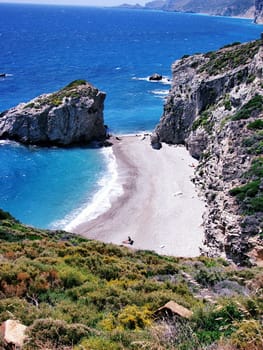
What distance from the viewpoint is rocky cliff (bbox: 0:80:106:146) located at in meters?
56.6

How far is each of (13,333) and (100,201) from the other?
104ft

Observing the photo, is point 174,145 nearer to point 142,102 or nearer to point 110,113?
point 110,113

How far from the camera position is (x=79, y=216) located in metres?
37.4

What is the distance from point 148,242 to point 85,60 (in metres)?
92.3

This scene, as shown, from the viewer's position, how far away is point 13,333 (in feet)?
29.1

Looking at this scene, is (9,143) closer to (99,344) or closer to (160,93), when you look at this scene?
(160,93)

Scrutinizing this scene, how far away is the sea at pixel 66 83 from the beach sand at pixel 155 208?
1787 millimetres

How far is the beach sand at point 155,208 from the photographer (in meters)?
32.8

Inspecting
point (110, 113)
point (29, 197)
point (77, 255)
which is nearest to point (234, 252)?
point (77, 255)

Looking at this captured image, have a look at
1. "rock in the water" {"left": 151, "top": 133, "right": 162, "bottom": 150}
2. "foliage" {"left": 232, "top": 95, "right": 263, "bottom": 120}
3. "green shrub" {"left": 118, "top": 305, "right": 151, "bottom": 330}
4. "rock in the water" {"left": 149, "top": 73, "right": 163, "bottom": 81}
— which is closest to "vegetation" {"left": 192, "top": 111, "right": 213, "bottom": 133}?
"rock in the water" {"left": 151, "top": 133, "right": 162, "bottom": 150}

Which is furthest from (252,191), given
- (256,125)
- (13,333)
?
(13,333)

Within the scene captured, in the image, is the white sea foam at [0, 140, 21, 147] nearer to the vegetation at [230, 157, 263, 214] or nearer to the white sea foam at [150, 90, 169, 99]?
the white sea foam at [150, 90, 169, 99]

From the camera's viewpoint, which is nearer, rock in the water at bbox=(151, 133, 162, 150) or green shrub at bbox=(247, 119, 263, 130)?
green shrub at bbox=(247, 119, 263, 130)

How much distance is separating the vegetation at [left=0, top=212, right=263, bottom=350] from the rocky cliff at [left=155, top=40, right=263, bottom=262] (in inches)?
344
